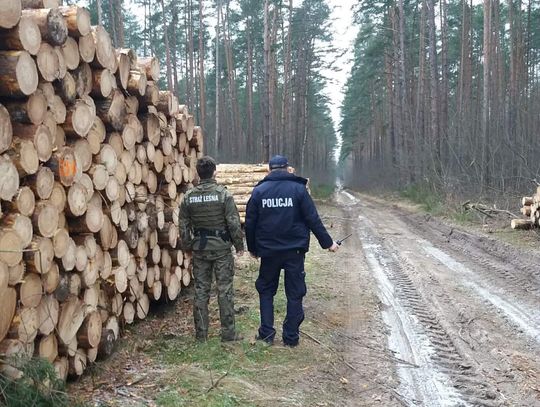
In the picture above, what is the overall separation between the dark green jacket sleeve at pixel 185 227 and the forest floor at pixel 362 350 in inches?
41.0

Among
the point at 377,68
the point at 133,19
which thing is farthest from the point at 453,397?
the point at 133,19

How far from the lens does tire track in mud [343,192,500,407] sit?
4.72 meters

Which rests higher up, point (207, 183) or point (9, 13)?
point (9, 13)

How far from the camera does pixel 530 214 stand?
45.3 ft

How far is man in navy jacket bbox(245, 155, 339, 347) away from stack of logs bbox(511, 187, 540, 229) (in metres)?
9.37

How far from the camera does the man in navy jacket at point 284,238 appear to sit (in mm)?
5617

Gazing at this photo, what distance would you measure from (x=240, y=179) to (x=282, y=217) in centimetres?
791

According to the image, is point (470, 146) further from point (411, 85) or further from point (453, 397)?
point (411, 85)

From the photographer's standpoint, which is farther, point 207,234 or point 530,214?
point 530,214

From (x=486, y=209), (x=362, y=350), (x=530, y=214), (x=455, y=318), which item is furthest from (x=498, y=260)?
(x=362, y=350)

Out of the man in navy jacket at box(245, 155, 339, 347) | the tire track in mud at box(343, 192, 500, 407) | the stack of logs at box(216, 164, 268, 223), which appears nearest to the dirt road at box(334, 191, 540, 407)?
the tire track in mud at box(343, 192, 500, 407)

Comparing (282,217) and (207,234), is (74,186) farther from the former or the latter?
(282,217)

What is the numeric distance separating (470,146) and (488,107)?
65.1 inches

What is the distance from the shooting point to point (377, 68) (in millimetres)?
43469
